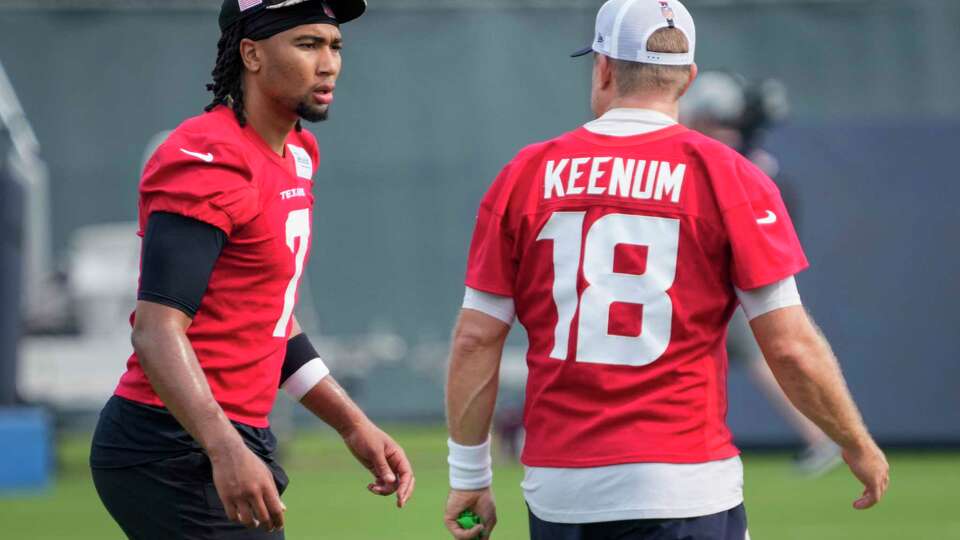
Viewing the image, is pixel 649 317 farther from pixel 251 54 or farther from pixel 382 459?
pixel 251 54

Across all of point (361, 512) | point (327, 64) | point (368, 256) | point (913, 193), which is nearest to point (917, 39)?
point (913, 193)

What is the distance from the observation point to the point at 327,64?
14.3ft

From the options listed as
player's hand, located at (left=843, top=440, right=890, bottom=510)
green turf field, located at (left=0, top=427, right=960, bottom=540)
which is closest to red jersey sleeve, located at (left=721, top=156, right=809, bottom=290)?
player's hand, located at (left=843, top=440, right=890, bottom=510)

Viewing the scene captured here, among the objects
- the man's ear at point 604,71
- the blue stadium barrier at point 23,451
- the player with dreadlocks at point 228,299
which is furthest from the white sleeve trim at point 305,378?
the blue stadium barrier at point 23,451

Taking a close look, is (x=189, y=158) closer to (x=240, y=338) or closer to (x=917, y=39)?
(x=240, y=338)

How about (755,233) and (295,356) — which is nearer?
(755,233)

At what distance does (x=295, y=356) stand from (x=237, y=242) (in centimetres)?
70

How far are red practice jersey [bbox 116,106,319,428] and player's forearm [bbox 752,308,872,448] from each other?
3.85 feet

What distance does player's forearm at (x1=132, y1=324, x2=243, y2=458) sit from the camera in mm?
3730

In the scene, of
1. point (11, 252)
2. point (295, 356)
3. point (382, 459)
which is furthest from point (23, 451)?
point (382, 459)

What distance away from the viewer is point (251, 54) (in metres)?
4.32

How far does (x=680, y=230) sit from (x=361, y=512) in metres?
6.03

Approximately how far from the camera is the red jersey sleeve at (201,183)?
3844 millimetres

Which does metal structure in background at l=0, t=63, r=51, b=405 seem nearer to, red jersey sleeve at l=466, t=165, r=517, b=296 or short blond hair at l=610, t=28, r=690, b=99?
red jersey sleeve at l=466, t=165, r=517, b=296
